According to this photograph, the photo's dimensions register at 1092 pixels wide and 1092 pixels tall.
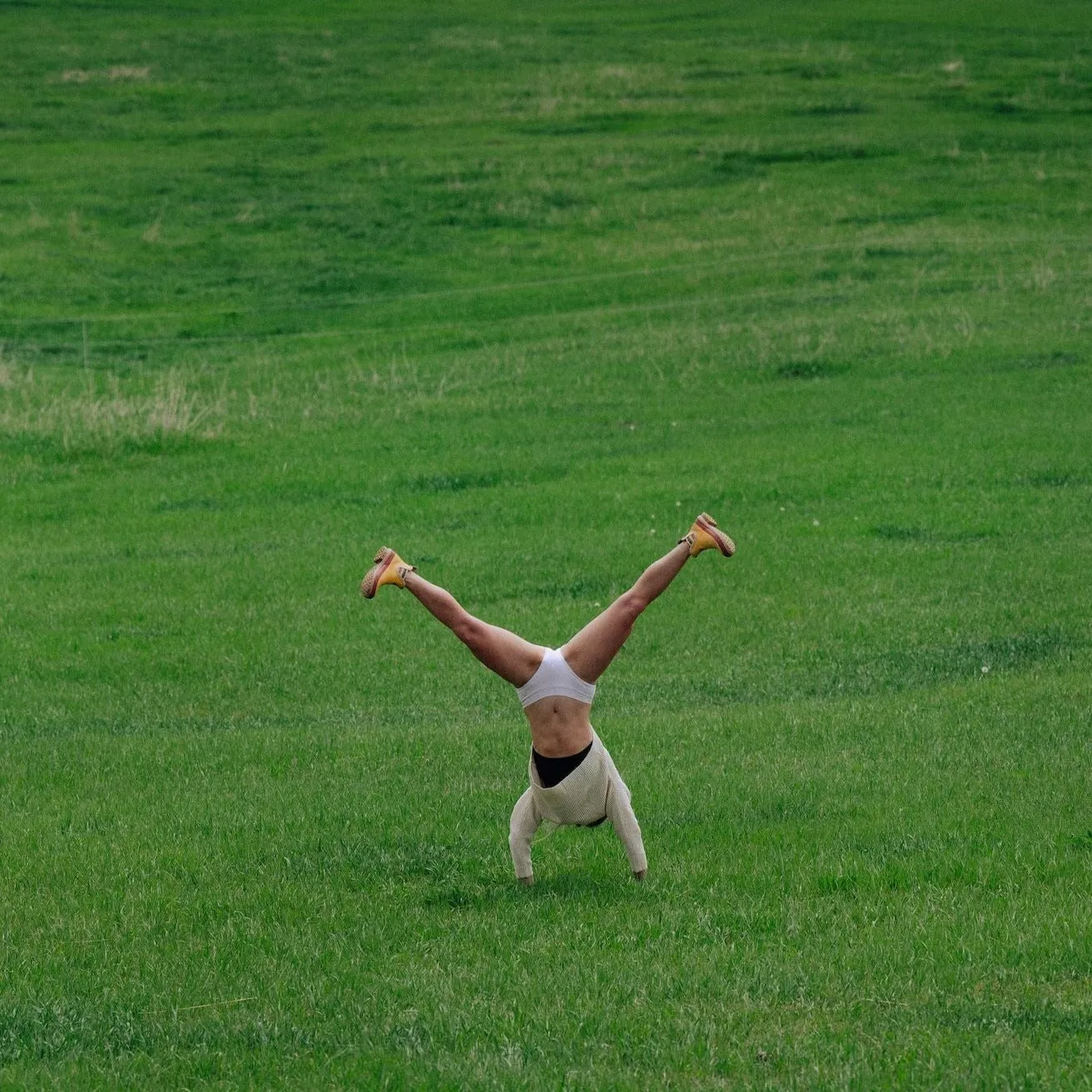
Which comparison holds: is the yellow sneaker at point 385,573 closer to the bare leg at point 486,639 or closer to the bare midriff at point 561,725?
the bare leg at point 486,639

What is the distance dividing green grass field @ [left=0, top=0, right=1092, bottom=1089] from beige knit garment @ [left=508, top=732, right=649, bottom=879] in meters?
0.27

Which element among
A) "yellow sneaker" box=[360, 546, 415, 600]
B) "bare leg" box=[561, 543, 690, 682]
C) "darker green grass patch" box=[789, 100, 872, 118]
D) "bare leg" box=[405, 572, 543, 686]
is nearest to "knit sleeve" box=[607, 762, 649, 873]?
"bare leg" box=[561, 543, 690, 682]

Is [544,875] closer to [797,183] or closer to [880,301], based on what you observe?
[880,301]

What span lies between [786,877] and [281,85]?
60477mm

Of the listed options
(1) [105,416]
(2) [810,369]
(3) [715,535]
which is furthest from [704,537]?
(2) [810,369]

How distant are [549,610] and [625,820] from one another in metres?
7.77

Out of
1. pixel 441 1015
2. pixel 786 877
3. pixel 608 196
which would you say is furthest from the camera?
pixel 608 196

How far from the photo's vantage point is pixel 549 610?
16281mm

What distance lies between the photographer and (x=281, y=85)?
65.0m

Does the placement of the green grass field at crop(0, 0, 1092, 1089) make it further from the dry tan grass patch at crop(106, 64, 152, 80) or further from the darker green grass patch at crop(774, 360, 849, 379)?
the dry tan grass patch at crop(106, 64, 152, 80)

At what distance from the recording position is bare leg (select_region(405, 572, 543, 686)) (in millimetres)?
8414

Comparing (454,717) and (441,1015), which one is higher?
(441,1015)

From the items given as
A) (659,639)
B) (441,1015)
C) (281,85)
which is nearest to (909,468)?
(659,639)

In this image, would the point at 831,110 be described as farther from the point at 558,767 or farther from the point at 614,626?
the point at 558,767
